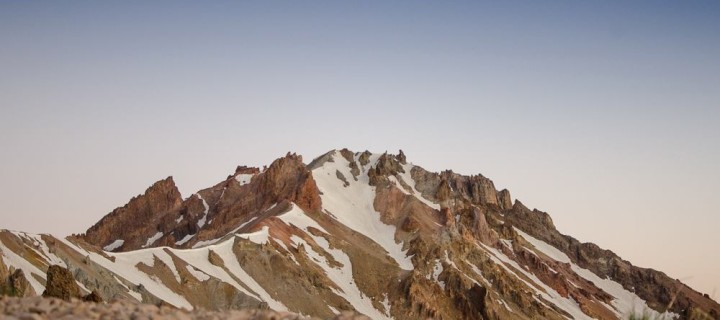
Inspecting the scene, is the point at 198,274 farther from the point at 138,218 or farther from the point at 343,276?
the point at 138,218

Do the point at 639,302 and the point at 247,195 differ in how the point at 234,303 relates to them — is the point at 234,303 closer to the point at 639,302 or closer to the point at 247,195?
the point at 247,195

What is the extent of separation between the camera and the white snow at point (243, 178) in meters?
157

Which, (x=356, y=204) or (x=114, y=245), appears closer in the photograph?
(x=114, y=245)

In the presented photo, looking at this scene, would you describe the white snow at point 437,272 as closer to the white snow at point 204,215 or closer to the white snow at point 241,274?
the white snow at point 241,274

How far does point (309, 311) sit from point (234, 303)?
1411cm

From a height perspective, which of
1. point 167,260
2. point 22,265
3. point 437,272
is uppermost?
point 437,272

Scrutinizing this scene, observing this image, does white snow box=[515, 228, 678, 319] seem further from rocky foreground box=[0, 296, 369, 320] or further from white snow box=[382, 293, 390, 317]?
rocky foreground box=[0, 296, 369, 320]

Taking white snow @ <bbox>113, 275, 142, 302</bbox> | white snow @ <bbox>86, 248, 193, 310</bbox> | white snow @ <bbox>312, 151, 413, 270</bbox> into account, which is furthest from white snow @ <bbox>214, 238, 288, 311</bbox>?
white snow @ <bbox>312, 151, 413, 270</bbox>

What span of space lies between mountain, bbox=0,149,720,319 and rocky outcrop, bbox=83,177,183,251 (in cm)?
32

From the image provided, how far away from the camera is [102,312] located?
43.5 feet

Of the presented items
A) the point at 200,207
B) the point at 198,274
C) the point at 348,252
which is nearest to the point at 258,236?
the point at 348,252

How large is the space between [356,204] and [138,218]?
154 ft

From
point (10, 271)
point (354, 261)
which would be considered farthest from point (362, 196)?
point (10, 271)

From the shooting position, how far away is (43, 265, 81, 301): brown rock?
37250 mm
